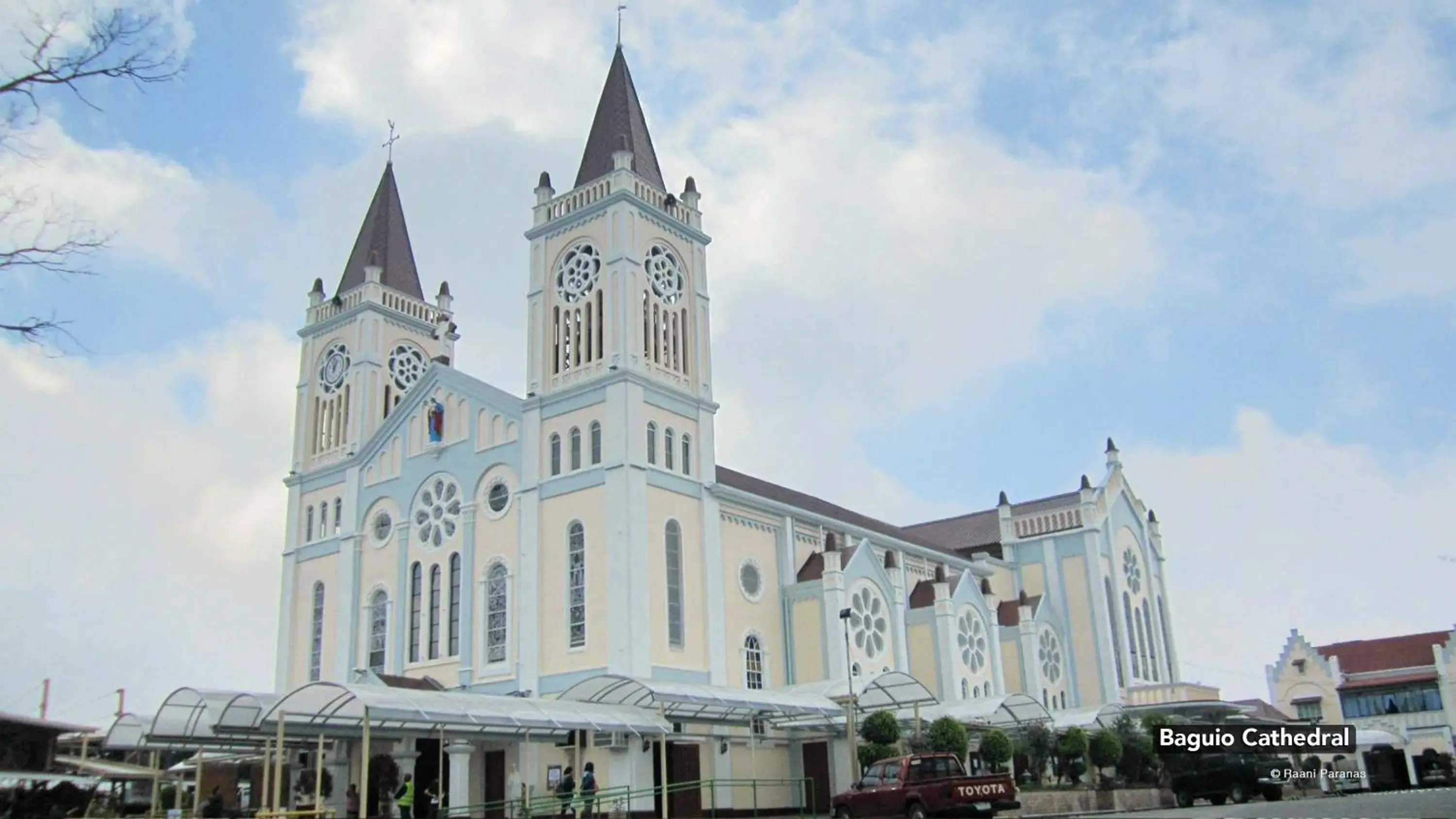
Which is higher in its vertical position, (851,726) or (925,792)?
(851,726)

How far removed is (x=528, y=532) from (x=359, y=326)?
15.2 m

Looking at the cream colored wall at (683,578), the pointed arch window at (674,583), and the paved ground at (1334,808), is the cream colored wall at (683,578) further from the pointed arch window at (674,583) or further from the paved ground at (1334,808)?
the paved ground at (1334,808)

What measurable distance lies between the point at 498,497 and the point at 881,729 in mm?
14958

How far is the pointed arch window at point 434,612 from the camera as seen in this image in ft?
140

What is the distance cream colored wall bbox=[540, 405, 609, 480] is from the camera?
40.3 m

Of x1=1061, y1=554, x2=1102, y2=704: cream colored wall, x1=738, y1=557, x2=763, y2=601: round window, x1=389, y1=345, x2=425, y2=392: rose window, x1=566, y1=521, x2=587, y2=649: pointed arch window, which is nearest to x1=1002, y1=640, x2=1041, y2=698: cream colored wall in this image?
x1=1061, y1=554, x2=1102, y2=704: cream colored wall

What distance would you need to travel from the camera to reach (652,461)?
40312mm

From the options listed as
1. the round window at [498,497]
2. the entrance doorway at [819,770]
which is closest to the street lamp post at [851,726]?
the entrance doorway at [819,770]

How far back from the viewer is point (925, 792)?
27.5 metres

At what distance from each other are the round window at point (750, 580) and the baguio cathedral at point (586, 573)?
11 cm

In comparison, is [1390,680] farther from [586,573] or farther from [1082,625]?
[586,573]

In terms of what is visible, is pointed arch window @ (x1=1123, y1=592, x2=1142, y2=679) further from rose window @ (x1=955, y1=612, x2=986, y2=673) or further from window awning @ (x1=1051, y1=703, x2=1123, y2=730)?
window awning @ (x1=1051, y1=703, x2=1123, y2=730)

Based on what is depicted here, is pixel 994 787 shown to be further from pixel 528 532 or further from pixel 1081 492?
pixel 1081 492

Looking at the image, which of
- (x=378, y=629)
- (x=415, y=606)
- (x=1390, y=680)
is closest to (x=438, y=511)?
Result: (x=415, y=606)
